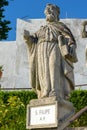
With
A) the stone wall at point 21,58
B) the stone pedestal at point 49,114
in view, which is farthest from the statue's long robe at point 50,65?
the stone wall at point 21,58

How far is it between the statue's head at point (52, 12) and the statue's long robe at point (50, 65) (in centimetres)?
30

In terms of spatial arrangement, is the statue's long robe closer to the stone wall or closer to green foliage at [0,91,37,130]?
green foliage at [0,91,37,130]

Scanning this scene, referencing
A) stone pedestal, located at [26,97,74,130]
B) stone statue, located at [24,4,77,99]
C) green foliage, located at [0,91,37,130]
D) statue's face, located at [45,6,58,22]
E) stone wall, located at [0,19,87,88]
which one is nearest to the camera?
stone pedestal, located at [26,97,74,130]

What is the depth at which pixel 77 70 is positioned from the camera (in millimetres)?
19016

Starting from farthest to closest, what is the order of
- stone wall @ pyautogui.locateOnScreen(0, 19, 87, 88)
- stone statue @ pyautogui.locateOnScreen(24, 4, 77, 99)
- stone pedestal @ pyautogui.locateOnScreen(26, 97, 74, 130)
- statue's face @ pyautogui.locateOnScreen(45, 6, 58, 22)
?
stone wall @ pyautogui.locateOnScreen(0, 19, 87, 88)
statue's face @ pyautogui.locateOnScreen(45, 6, 58, 22)
stone statue @ pyautogui.locateOnScreen(24, 4, 77, 99)
stone pedestal @ pyautogui.locateOnScreen(26, 97, 74, 130)

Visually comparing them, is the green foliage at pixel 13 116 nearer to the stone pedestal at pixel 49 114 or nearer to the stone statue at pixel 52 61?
the stone pedestal at pixel 49 114

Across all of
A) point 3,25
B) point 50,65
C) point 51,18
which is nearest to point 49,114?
point 50,65

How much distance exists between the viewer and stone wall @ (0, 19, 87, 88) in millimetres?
19062

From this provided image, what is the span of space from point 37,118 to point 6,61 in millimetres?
12259

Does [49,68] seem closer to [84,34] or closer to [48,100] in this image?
[48,100]

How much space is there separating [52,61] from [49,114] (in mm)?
994

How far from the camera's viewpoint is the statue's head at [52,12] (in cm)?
871

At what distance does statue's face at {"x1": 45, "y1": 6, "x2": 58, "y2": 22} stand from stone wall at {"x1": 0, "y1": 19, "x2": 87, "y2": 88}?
10.4m

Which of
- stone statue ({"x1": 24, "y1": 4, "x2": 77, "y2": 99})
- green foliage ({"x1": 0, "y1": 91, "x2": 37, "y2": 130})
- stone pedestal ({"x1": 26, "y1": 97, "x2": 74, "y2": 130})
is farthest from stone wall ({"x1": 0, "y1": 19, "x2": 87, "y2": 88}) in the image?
stone pedestal ({"x1": 26, "y1": 97, "x2": 74, "y2": 130})
